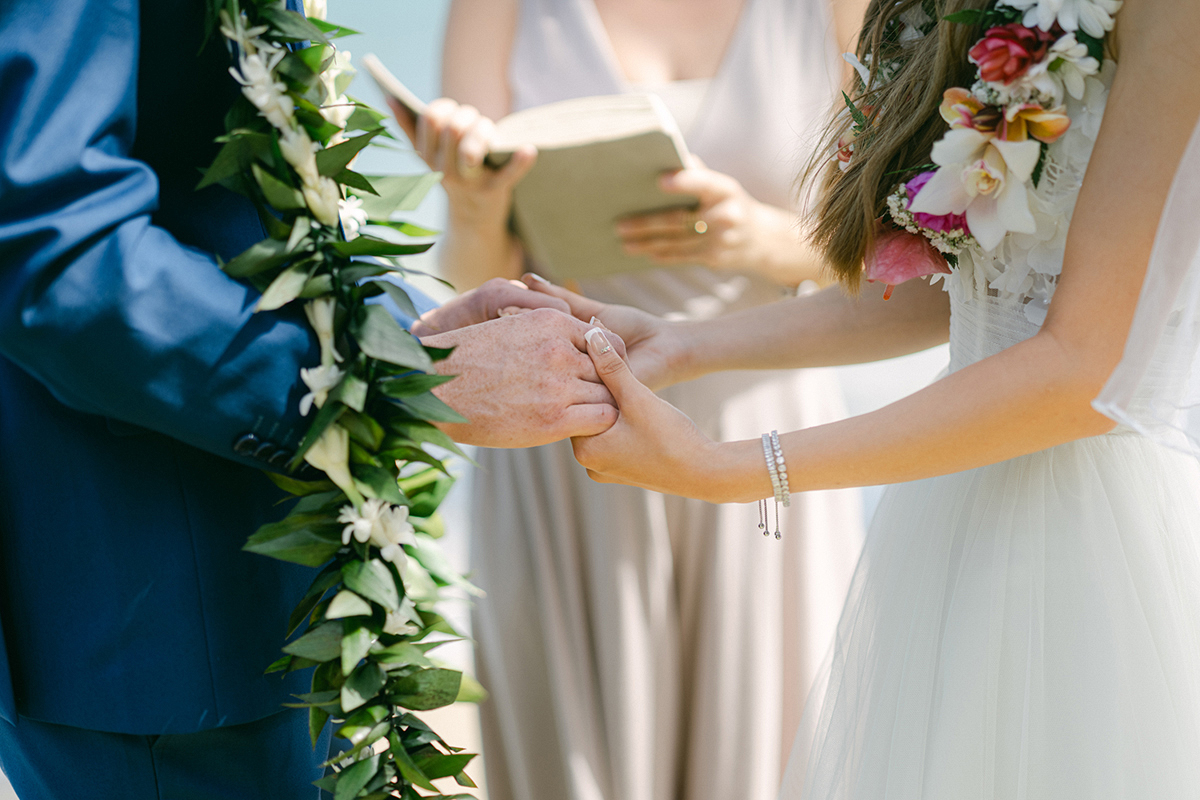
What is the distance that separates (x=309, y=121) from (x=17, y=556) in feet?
1.83

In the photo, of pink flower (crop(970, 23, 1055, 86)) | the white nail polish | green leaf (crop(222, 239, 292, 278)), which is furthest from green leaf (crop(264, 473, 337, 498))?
pink flower (crop(970, 23, 1055, 86))

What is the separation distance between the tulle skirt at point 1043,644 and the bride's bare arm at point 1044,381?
0.41 ft

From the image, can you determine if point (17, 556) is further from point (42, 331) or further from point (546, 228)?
point (546, 228)

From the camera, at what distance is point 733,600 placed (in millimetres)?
1981

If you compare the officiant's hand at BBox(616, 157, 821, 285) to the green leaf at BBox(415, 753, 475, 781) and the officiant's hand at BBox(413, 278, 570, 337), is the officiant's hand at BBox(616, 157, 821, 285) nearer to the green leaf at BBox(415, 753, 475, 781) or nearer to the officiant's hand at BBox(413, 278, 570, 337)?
the officiant's hand at BBox(413, 278, 570, 337)

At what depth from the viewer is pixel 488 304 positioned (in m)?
1.45

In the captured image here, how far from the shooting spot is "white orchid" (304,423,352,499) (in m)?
0.95

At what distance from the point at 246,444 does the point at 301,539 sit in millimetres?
112

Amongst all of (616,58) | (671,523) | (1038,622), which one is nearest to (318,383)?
(1038,622)

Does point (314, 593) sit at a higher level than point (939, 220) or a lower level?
lower

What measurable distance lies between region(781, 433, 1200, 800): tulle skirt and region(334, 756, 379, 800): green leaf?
62 centimetres

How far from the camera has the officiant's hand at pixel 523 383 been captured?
3.75 ft

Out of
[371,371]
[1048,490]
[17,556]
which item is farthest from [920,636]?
[17,556]

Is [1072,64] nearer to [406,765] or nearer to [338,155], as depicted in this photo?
[338,155]
